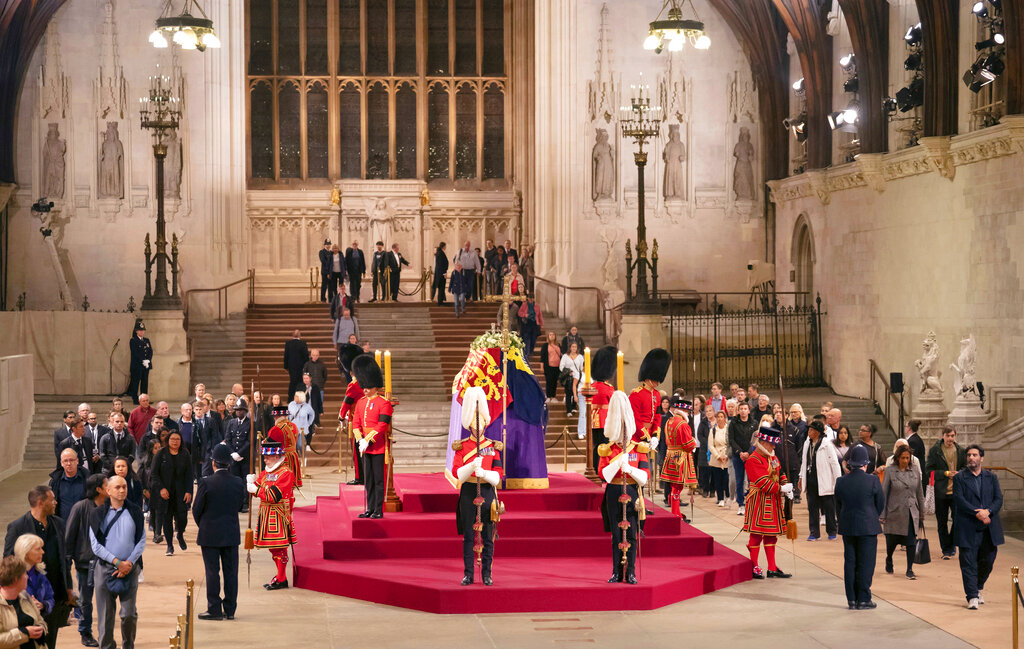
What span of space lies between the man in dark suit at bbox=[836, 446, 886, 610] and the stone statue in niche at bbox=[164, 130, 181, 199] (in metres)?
21.9

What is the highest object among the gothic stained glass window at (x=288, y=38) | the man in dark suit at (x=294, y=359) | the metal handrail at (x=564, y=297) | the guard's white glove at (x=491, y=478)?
the gothic stained glass window at (x=288, y=38)

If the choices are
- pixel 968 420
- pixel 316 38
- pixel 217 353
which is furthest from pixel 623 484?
pixel 316 38

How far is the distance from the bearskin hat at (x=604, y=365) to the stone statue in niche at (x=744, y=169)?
1880 centimetres

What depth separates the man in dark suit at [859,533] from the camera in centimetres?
1198

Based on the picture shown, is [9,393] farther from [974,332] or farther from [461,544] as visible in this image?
[974,332]

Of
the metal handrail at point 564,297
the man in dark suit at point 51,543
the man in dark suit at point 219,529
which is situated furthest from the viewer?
the metal handrail at point 564,297

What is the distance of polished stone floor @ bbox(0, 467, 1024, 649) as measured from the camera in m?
10.9

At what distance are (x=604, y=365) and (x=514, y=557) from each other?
2.17 m

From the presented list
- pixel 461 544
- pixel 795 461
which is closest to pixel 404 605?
pixel 461 544

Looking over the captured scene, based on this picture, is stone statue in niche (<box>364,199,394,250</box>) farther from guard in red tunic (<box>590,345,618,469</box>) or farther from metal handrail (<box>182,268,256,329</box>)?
guard in red tunic (<box>590,345,618,469</box>)

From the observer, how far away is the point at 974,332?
21438 millimetres

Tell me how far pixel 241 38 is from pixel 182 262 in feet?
17.0

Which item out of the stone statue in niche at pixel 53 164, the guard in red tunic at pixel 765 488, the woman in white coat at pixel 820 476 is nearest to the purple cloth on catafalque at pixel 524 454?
the guard in red tunic at pixel 765 488

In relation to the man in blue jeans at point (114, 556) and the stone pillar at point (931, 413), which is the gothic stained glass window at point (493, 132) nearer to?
the stone pillar at point (931, 413)
